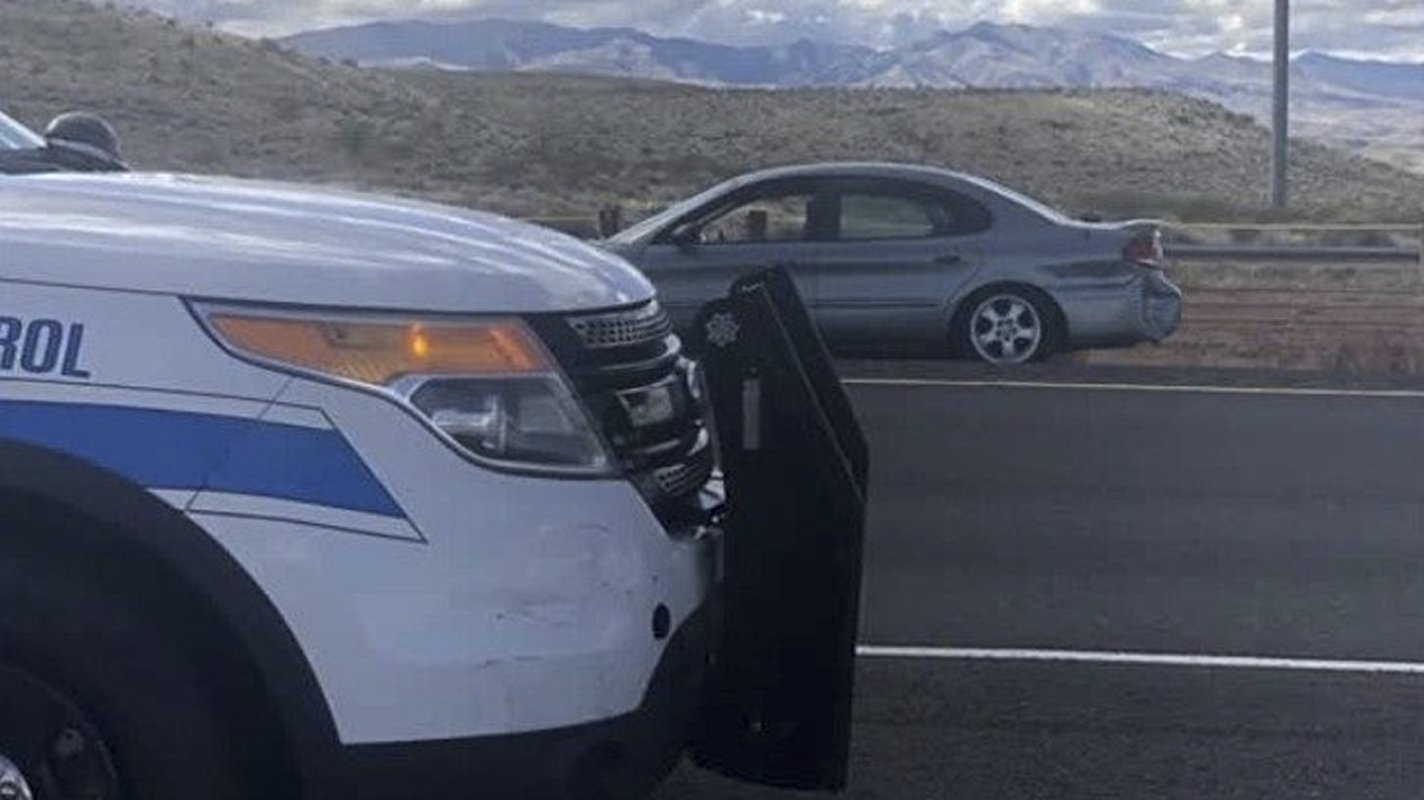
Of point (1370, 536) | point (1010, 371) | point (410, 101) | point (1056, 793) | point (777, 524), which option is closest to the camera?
point (777, 524)

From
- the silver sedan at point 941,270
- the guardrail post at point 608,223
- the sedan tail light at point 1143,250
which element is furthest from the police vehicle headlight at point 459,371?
the guardrail post at point 608,223

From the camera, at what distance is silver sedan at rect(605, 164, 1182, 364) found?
17.4m

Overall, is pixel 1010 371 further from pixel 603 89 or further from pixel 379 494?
pixel 603 89

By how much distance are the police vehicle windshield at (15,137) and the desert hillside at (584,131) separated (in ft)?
90.3

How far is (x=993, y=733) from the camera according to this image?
23.5ft

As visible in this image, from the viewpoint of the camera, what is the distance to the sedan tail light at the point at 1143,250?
17469 mm

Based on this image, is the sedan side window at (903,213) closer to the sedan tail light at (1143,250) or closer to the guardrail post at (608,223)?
the sedan tail light at (1143,250)

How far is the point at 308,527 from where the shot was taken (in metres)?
4.39

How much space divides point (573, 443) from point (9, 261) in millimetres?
994

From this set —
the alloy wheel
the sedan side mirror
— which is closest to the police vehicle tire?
the sedan side mirror

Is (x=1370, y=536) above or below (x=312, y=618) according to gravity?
below

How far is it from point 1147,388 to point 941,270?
6.98 feet

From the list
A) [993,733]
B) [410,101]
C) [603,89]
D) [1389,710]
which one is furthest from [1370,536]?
[603,89]

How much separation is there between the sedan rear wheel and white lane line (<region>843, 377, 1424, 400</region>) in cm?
132
